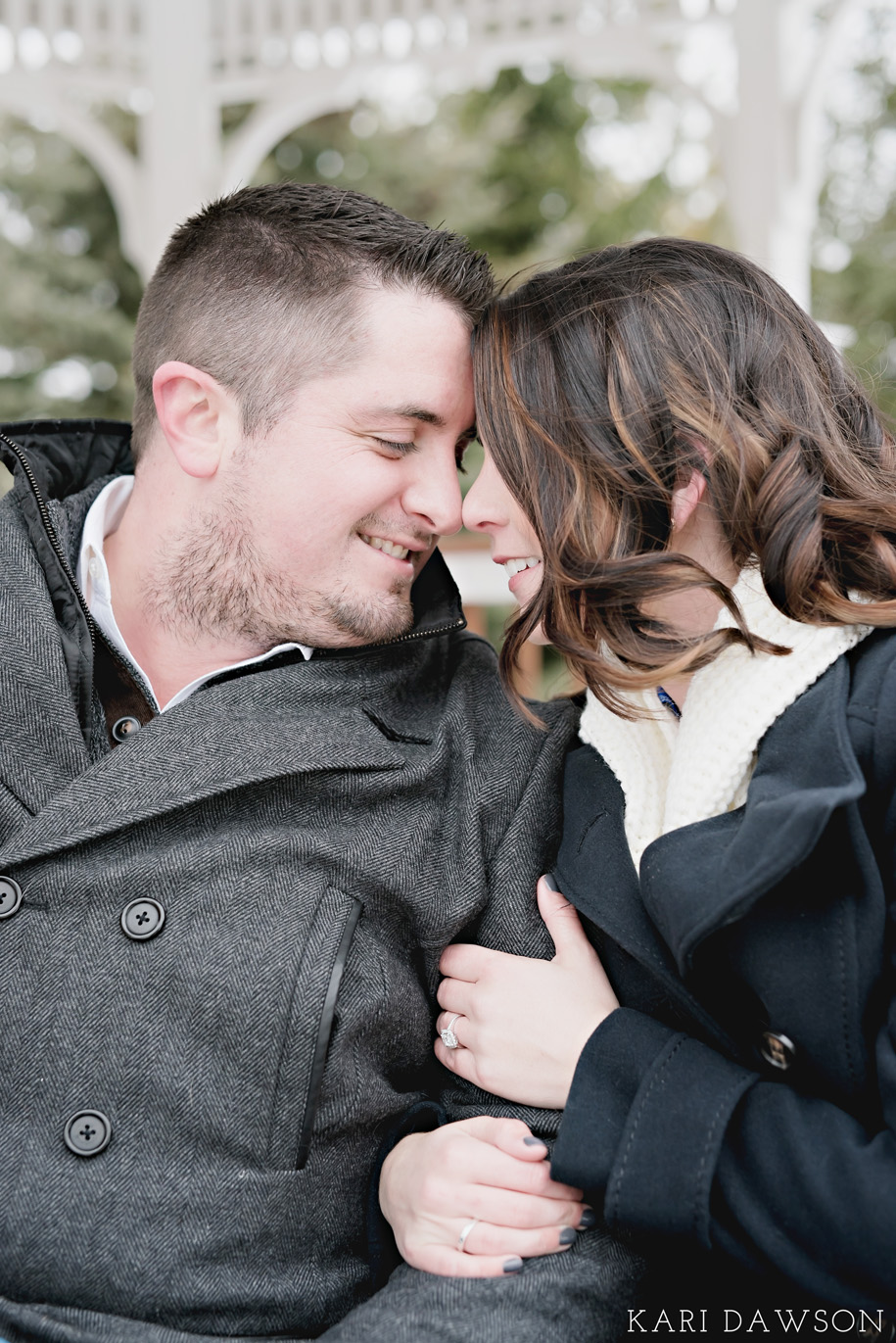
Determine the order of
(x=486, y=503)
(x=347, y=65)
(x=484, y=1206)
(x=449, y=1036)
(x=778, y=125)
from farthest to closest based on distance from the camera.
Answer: (x=347, y=65) → (x=778, y=125) → (x=486, y=503) → (x=449, y=1036) → (x=484, y=1206)

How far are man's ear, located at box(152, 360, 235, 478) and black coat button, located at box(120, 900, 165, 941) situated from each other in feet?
2.47

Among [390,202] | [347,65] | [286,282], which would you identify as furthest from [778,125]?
[390,202]

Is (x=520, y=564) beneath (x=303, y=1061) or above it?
above

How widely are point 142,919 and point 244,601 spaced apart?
0.59 metres

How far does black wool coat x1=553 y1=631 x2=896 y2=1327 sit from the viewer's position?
1273mm

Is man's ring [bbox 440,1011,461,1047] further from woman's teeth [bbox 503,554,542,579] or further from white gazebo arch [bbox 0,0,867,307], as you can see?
white gazebo arch [bbox 0,0,867,307]

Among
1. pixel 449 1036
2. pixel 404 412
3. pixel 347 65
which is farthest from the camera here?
pixel 347 65

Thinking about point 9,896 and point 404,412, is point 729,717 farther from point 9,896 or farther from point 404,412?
point 9,896

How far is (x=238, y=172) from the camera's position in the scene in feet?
13.7

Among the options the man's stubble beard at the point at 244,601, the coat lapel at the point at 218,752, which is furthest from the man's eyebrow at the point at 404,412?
the coat lapel at the point at 218,752

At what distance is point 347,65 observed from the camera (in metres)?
4.03

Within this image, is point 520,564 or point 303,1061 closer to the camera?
point 303,1061

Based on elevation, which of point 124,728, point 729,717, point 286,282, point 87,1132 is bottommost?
point 87,1132

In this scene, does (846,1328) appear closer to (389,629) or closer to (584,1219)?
(584,1219)
